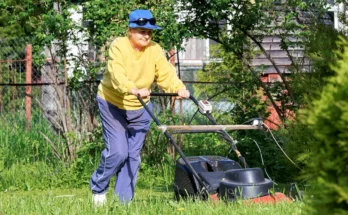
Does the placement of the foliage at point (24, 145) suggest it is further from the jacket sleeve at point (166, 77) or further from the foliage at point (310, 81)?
the foliage at point (310, 81)

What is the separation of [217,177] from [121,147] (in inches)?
36.0

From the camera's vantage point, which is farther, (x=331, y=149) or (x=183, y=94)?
(x=183, y=94)

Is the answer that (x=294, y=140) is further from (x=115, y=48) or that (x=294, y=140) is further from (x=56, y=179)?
(x=56, y=179)

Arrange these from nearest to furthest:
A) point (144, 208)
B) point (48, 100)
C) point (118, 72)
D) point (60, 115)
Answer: point (144, 208)
point (118, 72)
point (60, 115)
point (48, 100)

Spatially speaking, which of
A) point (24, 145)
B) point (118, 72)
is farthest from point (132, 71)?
point (24, 145)

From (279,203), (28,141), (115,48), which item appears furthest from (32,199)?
(28,141)

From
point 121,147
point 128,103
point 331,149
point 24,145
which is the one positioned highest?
point 331,149

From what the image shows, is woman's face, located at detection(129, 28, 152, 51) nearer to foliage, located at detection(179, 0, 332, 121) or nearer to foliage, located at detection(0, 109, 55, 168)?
foliage, located at detection(179, 0, 332, 121)

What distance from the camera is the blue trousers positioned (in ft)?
22.7

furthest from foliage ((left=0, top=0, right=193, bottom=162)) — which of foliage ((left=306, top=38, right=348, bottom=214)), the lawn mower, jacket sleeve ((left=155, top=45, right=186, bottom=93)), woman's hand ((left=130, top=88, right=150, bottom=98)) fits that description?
foliage ((left=306, top=38, right=348, bottom=214))

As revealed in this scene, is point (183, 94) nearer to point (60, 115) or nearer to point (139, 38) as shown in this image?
point (139, 38)

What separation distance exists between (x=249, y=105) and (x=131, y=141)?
3.00 meters

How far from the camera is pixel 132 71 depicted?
686cm

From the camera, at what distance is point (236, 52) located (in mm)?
9875
